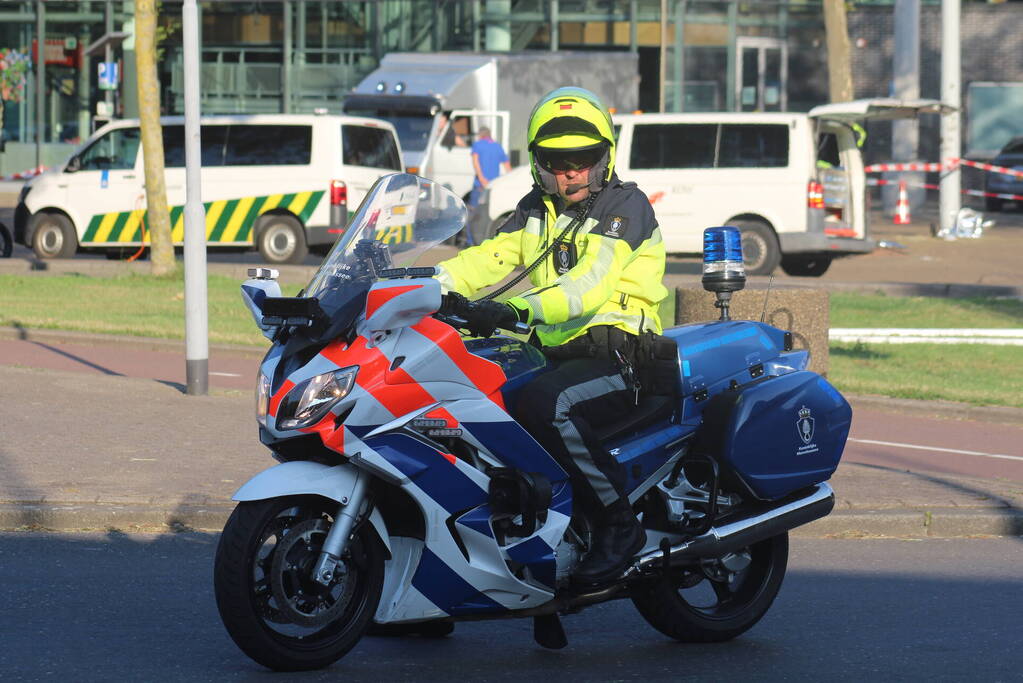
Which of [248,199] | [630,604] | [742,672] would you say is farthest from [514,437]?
[248,199]

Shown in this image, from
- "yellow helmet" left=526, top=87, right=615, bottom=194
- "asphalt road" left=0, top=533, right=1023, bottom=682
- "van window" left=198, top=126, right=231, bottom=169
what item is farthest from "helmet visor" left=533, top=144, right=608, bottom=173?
"van window" left=198, top=126, right=231, bottom=169

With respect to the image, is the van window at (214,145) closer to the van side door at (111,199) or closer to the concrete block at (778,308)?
the van side door at (111,199)

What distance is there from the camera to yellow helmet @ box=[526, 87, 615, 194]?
5586 mm

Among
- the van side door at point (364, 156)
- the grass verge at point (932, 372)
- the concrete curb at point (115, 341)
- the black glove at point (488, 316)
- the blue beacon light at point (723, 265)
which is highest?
the van side door at point (364, 156)

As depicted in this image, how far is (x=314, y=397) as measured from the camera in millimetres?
4965

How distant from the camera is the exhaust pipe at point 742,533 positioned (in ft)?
18.5

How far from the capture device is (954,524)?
26.9 feet

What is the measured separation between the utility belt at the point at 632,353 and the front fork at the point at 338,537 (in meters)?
0.90

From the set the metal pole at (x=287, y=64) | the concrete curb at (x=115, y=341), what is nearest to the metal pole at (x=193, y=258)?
the concrete curb at (x=115, y=341)

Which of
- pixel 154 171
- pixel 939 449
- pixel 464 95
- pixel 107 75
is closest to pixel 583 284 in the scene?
pixel 939 449

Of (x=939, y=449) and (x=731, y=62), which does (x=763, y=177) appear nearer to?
(x=939, y=449)

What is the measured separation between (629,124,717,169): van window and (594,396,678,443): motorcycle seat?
16221 millimetres

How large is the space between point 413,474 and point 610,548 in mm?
776

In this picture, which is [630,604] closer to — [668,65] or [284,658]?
[284,658]
